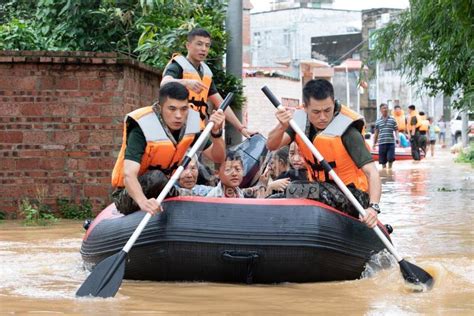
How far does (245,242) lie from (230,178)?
1.07 m

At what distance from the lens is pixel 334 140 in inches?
295

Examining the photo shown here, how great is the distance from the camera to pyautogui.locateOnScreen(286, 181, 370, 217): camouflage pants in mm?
7461

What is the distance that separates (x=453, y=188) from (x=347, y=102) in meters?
52.0

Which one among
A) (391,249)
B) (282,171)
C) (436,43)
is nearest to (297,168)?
(282,171)

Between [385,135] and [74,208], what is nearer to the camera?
[74,208]

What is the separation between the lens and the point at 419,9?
14.1 metres

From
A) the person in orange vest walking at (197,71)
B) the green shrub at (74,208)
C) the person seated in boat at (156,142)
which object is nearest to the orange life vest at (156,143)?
the person seated in boat at (156,142)

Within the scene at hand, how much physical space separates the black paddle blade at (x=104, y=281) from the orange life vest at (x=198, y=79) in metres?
2.50

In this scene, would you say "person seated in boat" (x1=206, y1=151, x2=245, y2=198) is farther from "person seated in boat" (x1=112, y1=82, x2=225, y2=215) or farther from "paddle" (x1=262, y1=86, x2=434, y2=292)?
"paddle" (x1=262, y1=86, x2=434, y2=292)

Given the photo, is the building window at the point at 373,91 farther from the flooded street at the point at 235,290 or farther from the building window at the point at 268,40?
the flooded street at the point at 235,290

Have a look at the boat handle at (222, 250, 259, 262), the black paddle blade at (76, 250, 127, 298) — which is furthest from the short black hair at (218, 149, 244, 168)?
the black paddle blade at (76, 250, 127, 298)

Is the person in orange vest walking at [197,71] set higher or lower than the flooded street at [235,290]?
higher

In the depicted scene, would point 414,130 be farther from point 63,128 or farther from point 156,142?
point 156,142

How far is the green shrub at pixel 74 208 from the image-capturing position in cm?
1221
